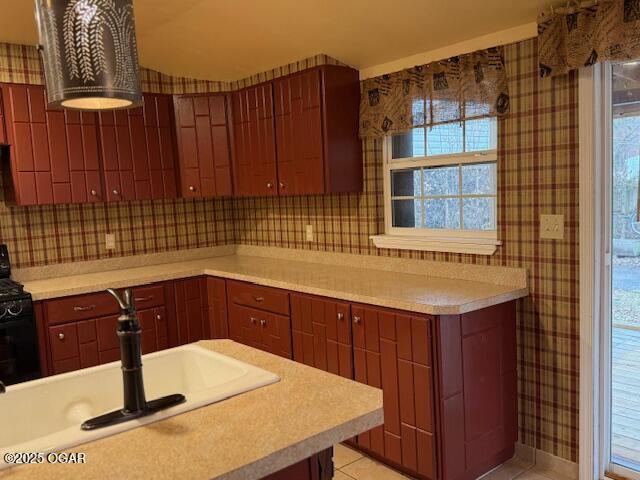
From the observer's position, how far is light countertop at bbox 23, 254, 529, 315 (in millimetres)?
2531

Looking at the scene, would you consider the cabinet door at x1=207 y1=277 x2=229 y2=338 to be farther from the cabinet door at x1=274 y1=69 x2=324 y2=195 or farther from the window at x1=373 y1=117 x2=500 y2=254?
the window at x1=373 y1=117 x2=500 y2=254

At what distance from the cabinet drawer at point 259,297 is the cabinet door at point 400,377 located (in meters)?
0.59

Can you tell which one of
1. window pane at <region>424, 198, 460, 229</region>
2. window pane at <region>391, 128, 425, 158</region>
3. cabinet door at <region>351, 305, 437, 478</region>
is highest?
window pane at <region>391, 128, 425, 158</region>

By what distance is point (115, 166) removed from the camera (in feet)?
12.4

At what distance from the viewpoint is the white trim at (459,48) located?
8.58 feet

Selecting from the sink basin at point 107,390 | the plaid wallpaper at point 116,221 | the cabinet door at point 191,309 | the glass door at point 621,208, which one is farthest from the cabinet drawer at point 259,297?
the glass door at point 621,208

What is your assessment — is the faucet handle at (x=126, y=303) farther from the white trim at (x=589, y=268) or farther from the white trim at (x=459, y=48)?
the white trim at (x=459, y=48)

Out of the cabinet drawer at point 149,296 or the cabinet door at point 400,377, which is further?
the cabinet drawer at point 149,296

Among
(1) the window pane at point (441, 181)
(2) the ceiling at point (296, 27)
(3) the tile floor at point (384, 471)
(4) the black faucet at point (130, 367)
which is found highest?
(2) the ceiling at point (296, 27)

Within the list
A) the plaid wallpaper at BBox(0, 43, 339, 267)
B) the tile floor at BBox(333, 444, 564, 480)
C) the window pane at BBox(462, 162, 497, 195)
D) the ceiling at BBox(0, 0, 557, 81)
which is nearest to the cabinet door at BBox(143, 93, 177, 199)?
the plaid wallpaper at BBox(0, 43, 339, 267)

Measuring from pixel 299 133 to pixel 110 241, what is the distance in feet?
5.34

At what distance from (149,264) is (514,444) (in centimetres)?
277

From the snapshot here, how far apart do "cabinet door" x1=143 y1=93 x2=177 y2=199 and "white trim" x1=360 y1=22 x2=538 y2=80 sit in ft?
4.83

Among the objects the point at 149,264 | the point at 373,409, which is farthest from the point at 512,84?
the point at 149,264
